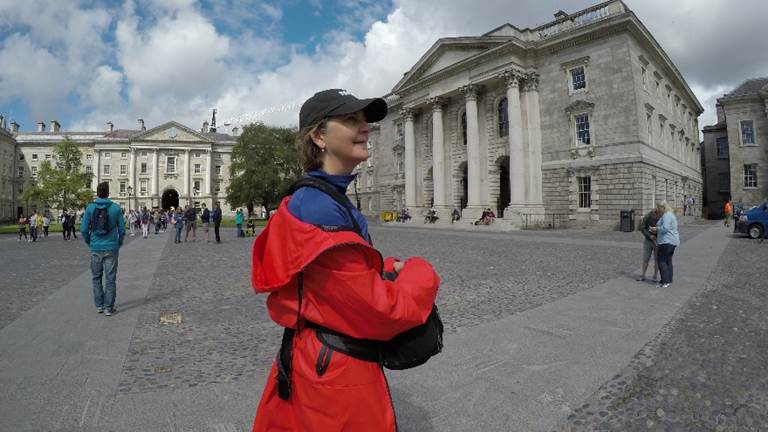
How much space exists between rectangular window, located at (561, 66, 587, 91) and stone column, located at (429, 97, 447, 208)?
1017cm

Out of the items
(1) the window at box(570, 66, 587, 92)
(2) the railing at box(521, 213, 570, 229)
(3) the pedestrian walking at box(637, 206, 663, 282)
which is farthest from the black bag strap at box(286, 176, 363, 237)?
(1) the window at box(570, 66, 587, 92)

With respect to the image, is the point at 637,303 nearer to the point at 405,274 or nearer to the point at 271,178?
the point at 405,274

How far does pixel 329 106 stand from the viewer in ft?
4.47

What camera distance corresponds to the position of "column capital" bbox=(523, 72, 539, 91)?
26828 millimetres

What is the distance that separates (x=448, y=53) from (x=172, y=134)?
188 ft

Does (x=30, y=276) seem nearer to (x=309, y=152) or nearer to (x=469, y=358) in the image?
(x=469, y=358)

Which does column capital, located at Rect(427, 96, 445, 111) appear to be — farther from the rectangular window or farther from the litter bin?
the litter bin

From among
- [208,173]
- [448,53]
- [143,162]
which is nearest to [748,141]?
[448,53]

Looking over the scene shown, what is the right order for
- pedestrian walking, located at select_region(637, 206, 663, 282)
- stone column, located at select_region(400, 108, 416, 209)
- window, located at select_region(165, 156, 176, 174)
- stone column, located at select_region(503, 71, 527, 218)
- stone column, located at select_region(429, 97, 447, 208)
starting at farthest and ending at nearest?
1. window, located at select_region(165, 156, 176, 174)
2. stone column, located at select_region(400, 108, 416, 209)
3. stone column, located at select_region(429, 97, 447, 208)
4. stone column, located at select_region(503, 71, 527, 218)
5. pedestrian walking, located at select_region(637, 206, 663, 282)

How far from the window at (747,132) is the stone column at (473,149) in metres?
29.6

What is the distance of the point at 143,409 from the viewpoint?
2.95 m

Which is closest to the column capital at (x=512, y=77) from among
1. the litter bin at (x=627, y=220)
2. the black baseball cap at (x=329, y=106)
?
the litter bin at (x=627, y=220)

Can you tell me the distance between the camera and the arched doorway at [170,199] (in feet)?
226

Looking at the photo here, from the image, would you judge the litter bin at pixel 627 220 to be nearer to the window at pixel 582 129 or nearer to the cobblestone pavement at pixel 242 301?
the window at pixel 582 129
